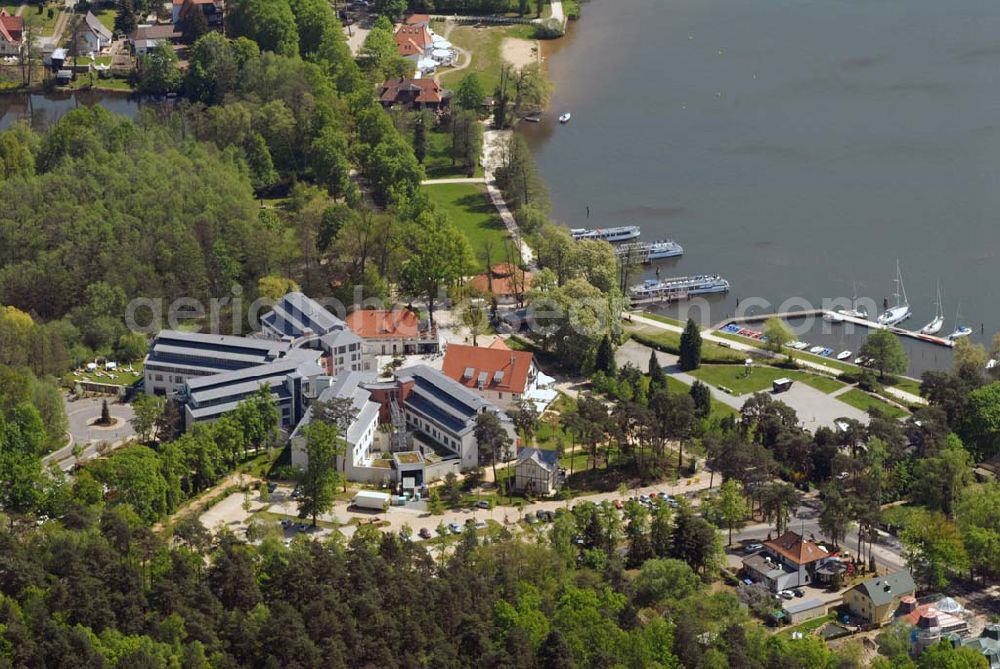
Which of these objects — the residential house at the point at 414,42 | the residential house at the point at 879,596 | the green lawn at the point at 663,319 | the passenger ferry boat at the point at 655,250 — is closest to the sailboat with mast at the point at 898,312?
the green lawn at the point at 663,319

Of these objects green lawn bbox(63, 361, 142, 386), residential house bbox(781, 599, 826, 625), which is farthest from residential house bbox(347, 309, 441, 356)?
residential house bbox(781, 599, 826, 625)

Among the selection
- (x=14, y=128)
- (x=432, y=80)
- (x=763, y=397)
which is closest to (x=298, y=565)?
(x=763, y=397)

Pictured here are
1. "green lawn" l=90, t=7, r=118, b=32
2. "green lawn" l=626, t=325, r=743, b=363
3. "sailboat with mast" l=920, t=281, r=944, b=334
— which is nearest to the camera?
"green lawn" l=626, t=325, r=743, b=363

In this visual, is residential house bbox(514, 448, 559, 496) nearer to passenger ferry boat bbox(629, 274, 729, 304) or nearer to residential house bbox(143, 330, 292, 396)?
residential house bbox(143, 330, 292, 396)

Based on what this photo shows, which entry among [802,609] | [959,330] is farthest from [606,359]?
[802,609]

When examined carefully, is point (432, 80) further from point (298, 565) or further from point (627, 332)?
point (298, 565)

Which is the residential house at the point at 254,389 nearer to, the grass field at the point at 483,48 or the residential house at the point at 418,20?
the grass field at the point at 483,48
